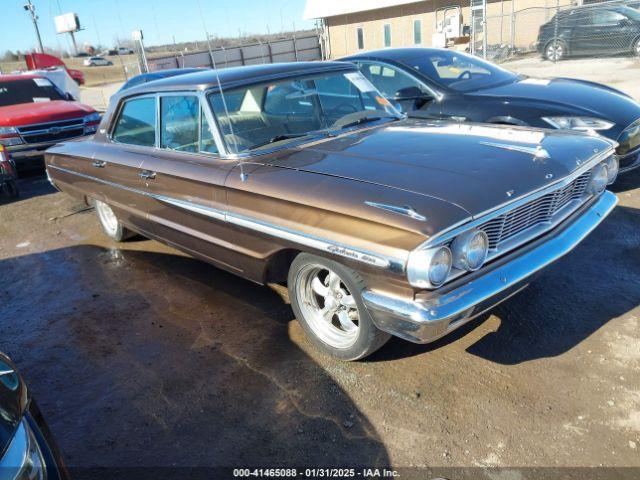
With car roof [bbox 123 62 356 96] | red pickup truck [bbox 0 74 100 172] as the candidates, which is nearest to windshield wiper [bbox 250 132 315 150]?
car roof [bbox 123 62 356 96]

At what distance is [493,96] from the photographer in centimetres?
571

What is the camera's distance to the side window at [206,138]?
3.69 meters

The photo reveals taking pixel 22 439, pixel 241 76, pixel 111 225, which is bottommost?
pixel 111 225

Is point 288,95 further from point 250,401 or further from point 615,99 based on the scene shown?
point 615,99

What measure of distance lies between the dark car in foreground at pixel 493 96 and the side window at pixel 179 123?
9.25 ft

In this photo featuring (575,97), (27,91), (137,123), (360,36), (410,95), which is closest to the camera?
(137,123)

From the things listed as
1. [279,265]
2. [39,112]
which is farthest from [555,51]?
[279,265]

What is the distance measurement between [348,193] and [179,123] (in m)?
1.84

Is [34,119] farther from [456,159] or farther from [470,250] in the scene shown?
[470,250]

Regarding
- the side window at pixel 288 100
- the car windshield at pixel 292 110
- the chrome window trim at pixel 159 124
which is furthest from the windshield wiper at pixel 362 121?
the chrome window trim at pixel 159 124

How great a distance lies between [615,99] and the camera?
5.61 metres

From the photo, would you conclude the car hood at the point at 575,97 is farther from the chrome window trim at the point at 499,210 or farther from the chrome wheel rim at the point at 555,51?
the chrome wheel rim at the point at 555,51

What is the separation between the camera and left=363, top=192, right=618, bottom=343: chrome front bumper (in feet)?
8.27

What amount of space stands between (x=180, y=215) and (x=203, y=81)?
996 millimetres
